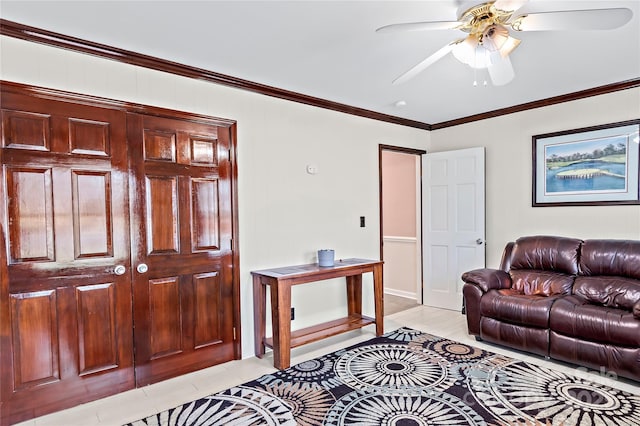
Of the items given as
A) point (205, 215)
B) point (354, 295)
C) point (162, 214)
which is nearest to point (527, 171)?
point (354, 295)

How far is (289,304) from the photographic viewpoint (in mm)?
3016

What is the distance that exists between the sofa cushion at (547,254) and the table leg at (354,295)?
5.21 ft

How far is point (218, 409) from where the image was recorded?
94.0 inches

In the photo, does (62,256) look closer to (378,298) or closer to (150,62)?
(150,62)

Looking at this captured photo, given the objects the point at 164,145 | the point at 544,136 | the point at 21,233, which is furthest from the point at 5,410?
the point at 544,136

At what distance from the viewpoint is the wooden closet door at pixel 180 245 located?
8.97ft

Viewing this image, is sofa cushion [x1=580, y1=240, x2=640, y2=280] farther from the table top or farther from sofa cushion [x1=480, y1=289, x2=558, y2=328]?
the table top

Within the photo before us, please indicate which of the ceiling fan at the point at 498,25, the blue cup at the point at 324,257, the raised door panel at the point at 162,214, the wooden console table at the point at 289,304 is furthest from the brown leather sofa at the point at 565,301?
the raised door panel at the point at 162,214

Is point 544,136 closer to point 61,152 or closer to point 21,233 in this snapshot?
point 61,152

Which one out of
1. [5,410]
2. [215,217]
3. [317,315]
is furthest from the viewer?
[317,315]

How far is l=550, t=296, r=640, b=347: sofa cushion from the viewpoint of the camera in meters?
2.60

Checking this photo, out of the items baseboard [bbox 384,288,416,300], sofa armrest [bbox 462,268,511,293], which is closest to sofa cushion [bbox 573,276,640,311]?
sofa armrest [bbox 462,268,511,293]

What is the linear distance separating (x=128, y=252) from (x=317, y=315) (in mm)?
1907

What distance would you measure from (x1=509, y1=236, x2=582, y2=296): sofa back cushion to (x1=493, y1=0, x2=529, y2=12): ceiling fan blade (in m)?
2.52
